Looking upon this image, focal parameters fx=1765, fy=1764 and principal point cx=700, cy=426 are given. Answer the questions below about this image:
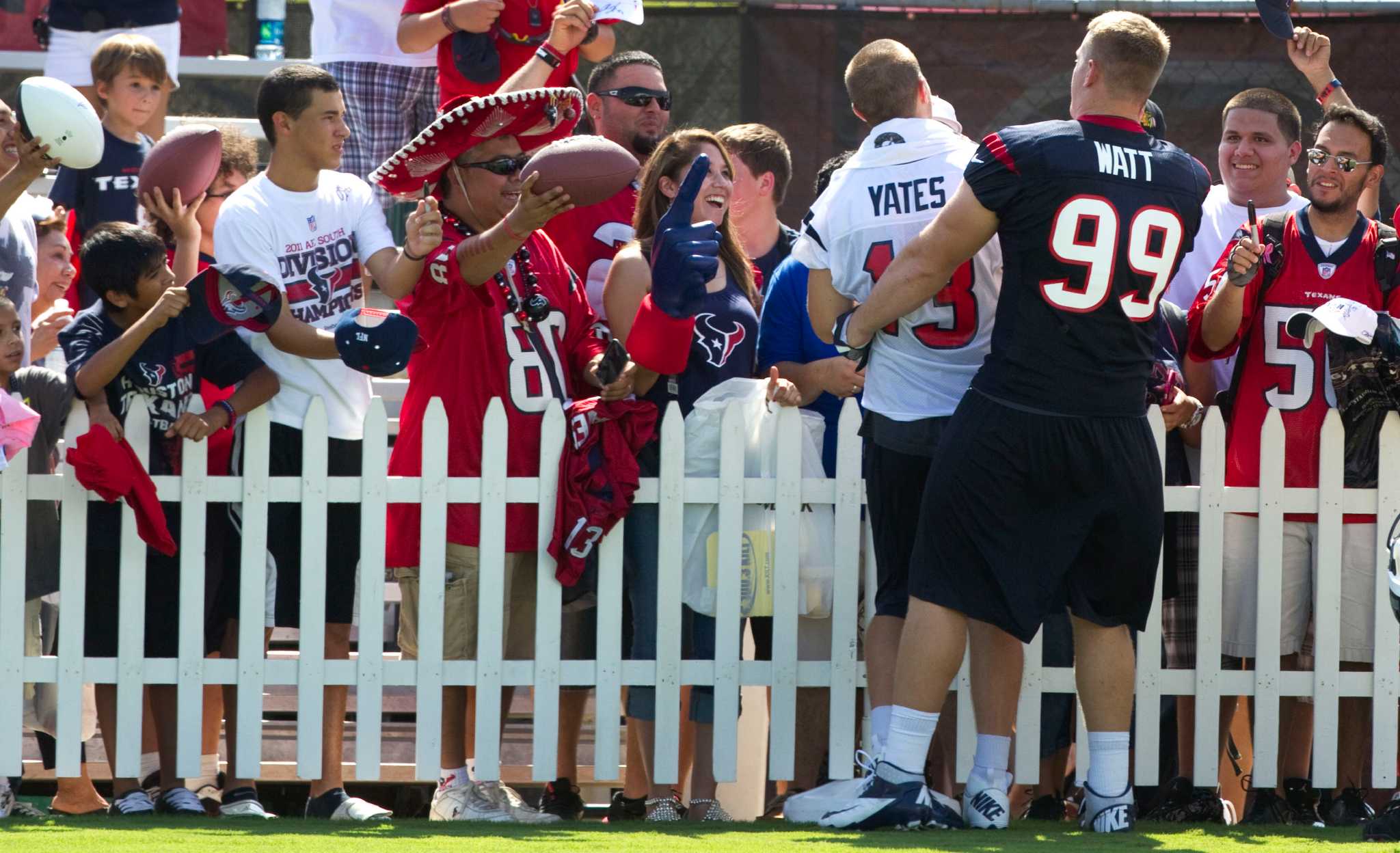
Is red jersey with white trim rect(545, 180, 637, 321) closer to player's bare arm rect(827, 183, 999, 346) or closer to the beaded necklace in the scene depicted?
the beaded necklace

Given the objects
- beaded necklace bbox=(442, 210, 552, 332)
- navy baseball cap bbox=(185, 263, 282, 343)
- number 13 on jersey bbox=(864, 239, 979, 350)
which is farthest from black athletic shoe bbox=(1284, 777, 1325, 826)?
navy baseball cap bbox=(185, 263, 282, 343)

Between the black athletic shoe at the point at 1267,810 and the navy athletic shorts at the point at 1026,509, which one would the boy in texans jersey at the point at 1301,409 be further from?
the navy athletic shorts at the point at 1026,509

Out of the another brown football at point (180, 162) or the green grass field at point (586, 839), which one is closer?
the green grass field at point (586, 839)

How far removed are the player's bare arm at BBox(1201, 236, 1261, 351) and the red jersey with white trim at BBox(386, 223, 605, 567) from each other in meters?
2.03

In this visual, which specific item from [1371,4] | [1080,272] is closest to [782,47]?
[1371,4]

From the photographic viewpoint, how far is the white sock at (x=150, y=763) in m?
5.32

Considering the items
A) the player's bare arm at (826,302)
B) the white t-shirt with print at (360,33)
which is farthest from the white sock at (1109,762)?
the white t-shirt with print at (360,33)

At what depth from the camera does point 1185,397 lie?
5.35 metres

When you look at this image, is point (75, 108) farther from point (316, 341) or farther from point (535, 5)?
point (535, 5)

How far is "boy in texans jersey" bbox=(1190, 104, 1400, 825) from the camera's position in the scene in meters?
5.42

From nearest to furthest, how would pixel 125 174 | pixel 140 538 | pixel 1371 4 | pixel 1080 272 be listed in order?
1. pixel 1080 272
2. pixel 140 538
3. pixel 125 174
4. pixel 1371 4

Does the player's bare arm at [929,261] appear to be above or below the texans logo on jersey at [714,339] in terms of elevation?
above

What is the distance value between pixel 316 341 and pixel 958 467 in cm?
197

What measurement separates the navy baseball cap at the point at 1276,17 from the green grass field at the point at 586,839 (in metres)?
2.58
